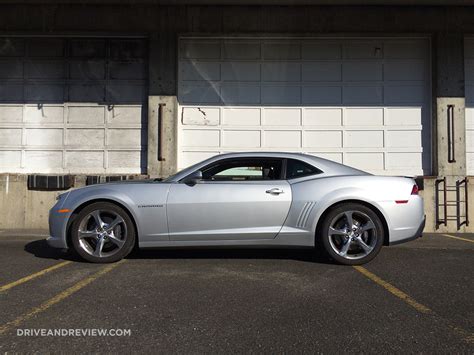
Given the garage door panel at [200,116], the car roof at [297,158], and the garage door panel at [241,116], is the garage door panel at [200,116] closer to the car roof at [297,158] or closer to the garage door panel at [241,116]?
the garage door panel at [241,116]

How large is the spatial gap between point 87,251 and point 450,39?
8.79m

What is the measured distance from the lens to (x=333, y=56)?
1025 centimetres

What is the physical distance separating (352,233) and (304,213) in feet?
2.08

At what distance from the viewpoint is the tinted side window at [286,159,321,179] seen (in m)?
5.66

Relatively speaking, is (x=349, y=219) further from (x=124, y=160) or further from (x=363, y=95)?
(x=124, y=160)

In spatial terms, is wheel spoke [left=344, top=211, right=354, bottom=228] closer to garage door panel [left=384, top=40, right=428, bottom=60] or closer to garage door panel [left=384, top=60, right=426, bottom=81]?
garage door panel [left=384, top=60, right=426, bottom=81]

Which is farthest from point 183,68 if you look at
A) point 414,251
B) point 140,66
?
point 414,251

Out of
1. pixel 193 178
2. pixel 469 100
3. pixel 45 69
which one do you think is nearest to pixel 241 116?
pixel 45 69

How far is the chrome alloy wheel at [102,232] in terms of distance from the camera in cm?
543

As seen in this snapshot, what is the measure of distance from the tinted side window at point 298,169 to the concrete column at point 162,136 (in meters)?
4.65

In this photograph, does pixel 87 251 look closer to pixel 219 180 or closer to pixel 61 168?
pixel 219 180

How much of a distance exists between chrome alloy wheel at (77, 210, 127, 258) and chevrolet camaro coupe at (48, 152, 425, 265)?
0.01 m

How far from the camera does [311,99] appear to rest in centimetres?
1021

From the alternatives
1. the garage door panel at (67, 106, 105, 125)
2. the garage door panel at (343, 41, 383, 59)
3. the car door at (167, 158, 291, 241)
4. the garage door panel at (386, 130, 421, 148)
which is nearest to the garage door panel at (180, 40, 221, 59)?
the garage door panel at (67, 106, 105, 125)
